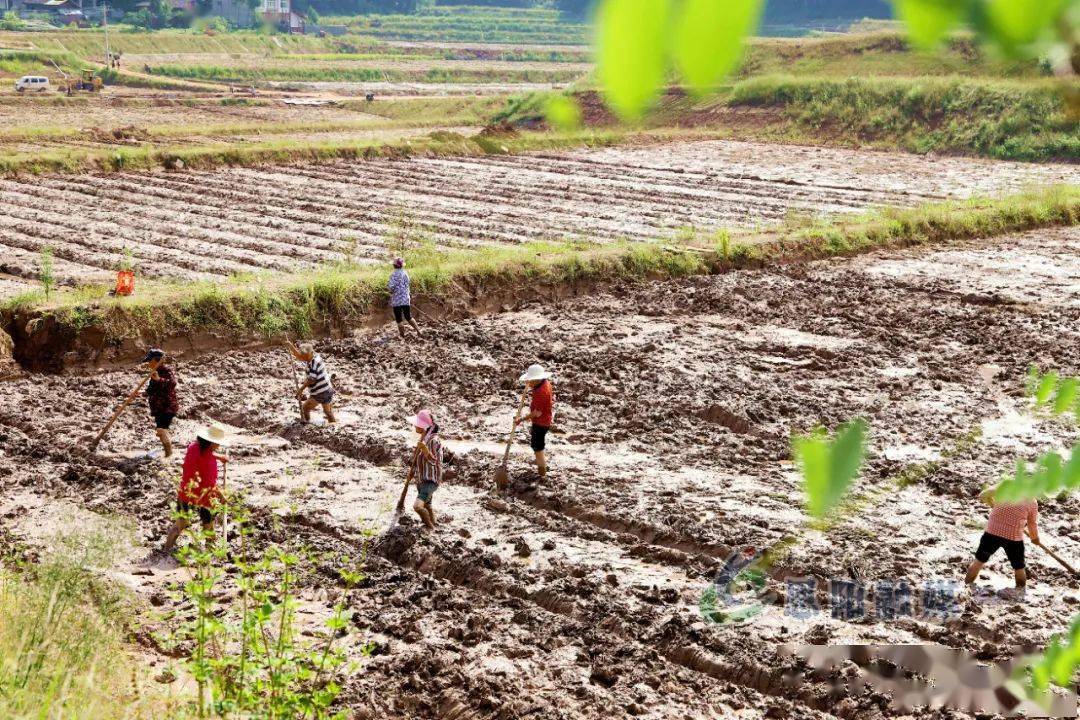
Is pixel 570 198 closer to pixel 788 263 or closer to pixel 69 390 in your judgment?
pixel 788 263

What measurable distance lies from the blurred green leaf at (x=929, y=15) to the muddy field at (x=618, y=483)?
4.09 m

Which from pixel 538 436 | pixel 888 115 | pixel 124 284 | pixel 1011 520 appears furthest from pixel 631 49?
pixel 888 115

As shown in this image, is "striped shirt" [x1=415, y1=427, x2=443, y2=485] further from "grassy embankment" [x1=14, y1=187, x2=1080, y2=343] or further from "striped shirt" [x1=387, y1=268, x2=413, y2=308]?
"grassy embankment" [x1=14, y1=187, x2=1080, y2=343]

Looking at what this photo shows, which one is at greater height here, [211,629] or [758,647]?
[211,629]

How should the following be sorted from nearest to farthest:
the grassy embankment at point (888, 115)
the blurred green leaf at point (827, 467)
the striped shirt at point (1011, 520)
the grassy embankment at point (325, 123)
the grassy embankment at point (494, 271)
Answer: the blurred green leaf at point (827, 467), the striped shirt at point (1011, 520), the grassy embankment at point (494, 271), the grassy embankment at point (325, 123), the grassy embankment at point (888, 115)

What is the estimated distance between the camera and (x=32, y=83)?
161 ft

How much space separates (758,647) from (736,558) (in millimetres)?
1353

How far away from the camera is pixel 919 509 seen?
9.37m

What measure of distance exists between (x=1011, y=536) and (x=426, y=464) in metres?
3.68

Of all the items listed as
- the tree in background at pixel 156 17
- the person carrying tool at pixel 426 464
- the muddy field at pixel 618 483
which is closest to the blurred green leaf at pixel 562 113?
the muddy field at pixel 618 483

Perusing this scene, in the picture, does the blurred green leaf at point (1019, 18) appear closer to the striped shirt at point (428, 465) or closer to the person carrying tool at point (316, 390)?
the striped shirt at point (428, 465)

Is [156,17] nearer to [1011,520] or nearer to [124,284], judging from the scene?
[124,284]

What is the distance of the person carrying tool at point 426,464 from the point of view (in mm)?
8688

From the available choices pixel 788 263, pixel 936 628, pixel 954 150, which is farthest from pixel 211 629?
pixel 954 150
